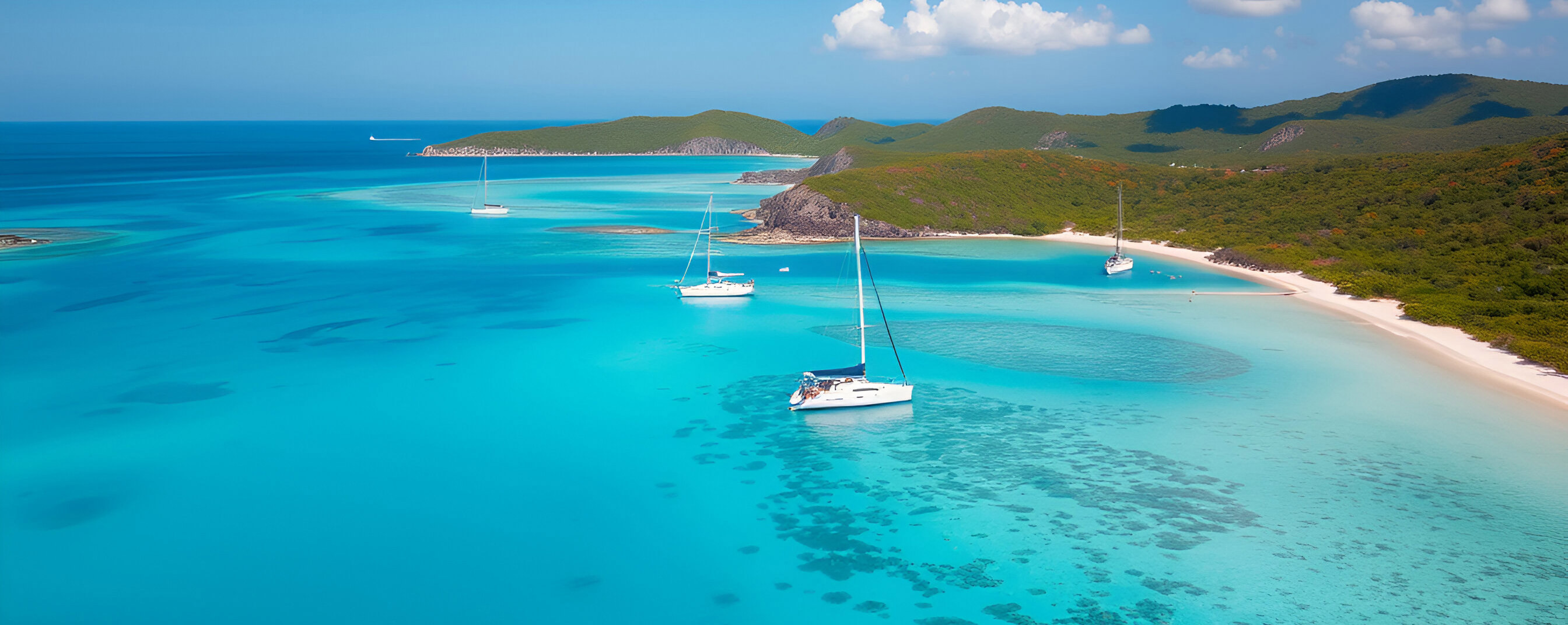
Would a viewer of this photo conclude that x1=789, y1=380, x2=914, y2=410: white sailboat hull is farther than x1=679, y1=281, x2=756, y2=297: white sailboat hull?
No

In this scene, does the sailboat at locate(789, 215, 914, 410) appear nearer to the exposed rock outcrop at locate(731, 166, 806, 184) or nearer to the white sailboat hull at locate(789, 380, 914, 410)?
the white sailboat hull at locate(789, 380, 914, 410)

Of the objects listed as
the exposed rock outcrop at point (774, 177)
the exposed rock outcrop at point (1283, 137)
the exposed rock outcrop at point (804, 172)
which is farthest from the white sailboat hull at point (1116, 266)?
the exposed rock outcrop at point (1283, 137)

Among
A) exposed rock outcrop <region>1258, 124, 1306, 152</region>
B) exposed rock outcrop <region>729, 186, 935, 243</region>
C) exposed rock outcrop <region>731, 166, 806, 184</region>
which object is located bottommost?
exposed rock outcrop <region>729, 186, 935, 243</region>

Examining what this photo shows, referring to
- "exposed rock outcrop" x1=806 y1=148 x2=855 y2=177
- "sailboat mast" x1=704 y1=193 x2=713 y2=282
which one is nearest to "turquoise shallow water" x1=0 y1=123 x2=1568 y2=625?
"sailboat mast" x1=704 y1=193 x2=713 y2=282

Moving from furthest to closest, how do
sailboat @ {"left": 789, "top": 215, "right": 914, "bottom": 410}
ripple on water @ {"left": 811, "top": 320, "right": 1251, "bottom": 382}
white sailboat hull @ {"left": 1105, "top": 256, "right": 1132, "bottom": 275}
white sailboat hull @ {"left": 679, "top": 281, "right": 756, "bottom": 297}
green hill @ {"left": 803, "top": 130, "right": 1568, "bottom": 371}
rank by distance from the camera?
white sailboat hull @ {"left": 1105, "top": 256, "right": 1132, "bottom": 275}
white sailboat hull @ {"left": 679, "top": 281, "right": 756, "bottom": 297}
green hill @ {"left": 803, "top": 130, "right": 1568, "bottom": 371}
ripple on water @ {"left": 811, "top": 320, "right": 1251, "bottom": 382}
sailboat @ {"left": 789, "top": 215, "right": 914, "bottom": 410}

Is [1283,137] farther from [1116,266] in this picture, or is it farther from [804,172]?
[1116,266]

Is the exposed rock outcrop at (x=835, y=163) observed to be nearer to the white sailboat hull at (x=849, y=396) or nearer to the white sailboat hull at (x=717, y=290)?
the white sailboat hull at (x=717, y=290)

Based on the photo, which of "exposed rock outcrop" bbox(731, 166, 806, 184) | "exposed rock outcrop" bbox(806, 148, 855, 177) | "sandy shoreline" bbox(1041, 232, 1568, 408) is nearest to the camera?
"sandy shoreline" bbox(1041, 232, 1568, 408)

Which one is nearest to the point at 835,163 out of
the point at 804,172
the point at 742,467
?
the point at 804,172
